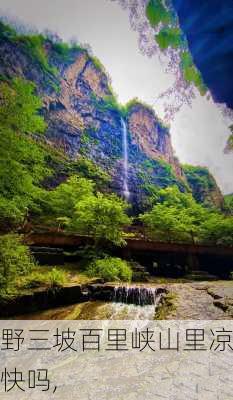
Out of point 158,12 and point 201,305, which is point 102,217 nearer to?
point 201,305

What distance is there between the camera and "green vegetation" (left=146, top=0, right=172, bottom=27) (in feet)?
7.63

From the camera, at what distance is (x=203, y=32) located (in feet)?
6.91

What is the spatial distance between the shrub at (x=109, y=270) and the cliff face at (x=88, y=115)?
804 inches

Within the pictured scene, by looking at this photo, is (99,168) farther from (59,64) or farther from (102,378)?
(102,378)

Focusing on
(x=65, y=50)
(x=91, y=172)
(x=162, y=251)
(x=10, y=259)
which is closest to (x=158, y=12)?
(x=10, y=259)

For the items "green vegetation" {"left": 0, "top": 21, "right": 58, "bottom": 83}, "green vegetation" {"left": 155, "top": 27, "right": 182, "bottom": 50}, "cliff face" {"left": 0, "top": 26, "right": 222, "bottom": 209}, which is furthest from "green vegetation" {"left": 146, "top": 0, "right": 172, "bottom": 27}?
"green vegetation" {"left": 0, "top": 21, "right": 58, "bottom": 83}

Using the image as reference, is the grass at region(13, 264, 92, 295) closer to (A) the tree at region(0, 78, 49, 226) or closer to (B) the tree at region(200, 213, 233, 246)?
(A) the tree at region(0, 78, 49, 226)

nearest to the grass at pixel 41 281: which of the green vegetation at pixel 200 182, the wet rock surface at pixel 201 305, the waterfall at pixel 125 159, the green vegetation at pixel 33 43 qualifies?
the wet rock surface at pixel 201 305

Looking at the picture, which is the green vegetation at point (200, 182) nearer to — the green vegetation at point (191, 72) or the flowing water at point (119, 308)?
the flowing water at point (119, 308)

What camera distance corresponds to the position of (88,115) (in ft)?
136

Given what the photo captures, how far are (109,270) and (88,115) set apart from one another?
109 feet

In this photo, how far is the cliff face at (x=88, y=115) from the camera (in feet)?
113

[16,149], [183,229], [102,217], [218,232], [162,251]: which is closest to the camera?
[16,149]

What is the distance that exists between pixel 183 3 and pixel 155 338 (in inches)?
226
